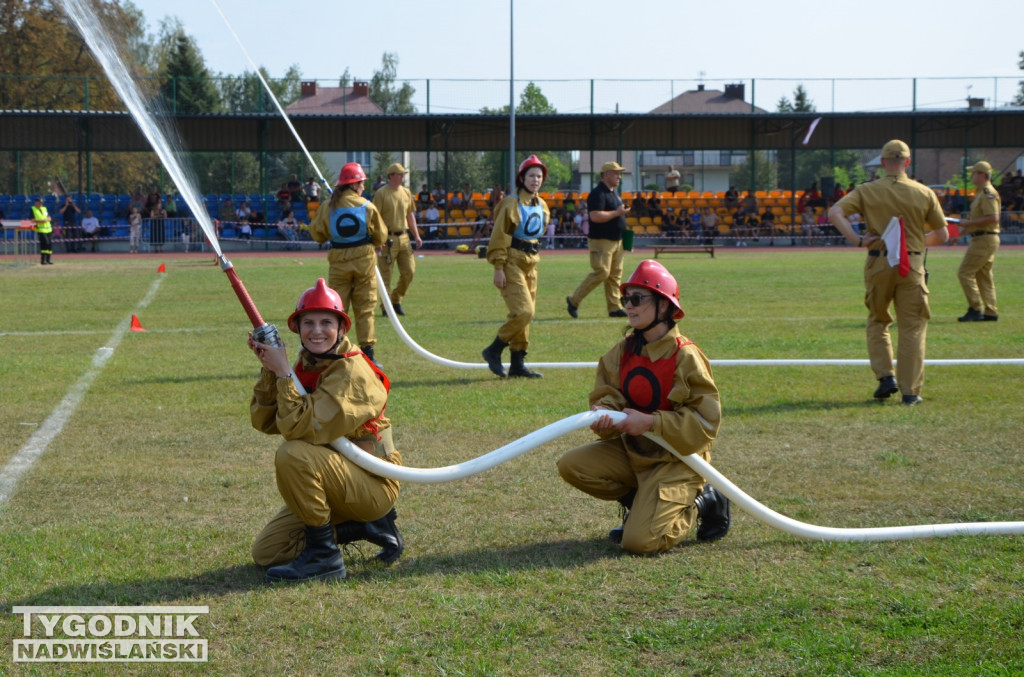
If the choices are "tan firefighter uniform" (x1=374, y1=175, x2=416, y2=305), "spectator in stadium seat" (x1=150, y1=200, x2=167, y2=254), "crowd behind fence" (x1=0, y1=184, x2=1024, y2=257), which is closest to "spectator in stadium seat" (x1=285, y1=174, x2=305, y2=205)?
"crowd behind fence" (x1=0, y1=184, x2=1024, y2=257)

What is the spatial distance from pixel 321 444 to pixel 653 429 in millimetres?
1511

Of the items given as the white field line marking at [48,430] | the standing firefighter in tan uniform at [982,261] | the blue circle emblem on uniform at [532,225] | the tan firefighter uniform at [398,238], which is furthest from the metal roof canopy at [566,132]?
the blue circle emblem on uniform at [532,225]

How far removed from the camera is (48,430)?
832cm

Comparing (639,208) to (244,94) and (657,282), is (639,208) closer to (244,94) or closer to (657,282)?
(244,94)

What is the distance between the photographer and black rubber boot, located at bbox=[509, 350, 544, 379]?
10.9 meters

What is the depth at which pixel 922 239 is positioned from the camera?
9.33 metres

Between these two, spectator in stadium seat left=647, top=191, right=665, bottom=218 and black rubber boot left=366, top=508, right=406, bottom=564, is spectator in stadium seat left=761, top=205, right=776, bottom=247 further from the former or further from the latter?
black rubber boot left=366, top=508, right=406, bottom=564

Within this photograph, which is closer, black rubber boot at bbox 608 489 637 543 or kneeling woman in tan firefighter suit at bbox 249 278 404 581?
kneeling woman in tan firefighter suit at bbox 249 278 404 581

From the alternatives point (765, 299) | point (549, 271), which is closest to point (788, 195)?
point (549, 271)

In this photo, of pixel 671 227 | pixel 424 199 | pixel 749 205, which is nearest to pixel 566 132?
pixel 671 227

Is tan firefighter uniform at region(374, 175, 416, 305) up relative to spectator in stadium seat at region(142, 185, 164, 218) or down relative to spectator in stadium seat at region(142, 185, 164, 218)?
down

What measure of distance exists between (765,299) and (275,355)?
50.1ft

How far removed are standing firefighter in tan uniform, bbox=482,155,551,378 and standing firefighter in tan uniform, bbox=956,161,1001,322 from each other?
7.38m

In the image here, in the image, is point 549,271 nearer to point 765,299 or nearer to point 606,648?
point 765,299
